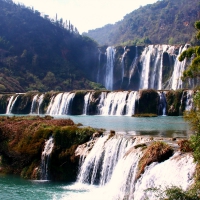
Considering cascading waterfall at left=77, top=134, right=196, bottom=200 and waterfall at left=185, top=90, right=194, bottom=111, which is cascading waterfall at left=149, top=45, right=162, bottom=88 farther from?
cascading waterfall at left=77, top=134, right=196, bottom=200

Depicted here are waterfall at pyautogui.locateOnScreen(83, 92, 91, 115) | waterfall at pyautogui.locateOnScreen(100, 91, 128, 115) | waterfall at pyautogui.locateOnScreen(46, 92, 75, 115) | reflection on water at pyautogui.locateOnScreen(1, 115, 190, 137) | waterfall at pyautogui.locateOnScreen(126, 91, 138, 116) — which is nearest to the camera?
reflection on water at pyautogui.locateOnScreen(1, 115, 190, 137)

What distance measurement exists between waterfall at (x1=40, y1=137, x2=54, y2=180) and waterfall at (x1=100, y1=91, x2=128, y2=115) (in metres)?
28.6

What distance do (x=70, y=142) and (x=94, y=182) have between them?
3.56 m

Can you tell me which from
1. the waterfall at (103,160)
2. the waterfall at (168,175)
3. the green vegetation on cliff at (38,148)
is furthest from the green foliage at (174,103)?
the waterfall at (168,175)

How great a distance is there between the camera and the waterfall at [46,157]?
21.3 metres

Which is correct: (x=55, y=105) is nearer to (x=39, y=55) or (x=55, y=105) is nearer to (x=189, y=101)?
(x=189, y=101)

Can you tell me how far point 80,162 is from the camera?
20625 mm

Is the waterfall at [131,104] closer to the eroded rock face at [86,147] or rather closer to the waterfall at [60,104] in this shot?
the waterfall at [60,104]

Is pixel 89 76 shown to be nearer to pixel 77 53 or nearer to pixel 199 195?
pixel 77 53

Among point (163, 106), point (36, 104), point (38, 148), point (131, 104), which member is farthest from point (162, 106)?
point (38, 148)

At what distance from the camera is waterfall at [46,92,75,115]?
185 feet

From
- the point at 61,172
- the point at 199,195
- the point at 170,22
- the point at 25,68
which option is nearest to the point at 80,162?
the point at 61,172

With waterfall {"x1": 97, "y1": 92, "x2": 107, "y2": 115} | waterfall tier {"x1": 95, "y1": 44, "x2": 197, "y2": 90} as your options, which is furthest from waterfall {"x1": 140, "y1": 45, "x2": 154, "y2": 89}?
waterfall {"x1": 97, "y1": 92, "x2": 107, "y2": 115}

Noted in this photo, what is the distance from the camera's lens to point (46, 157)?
21.7 m
